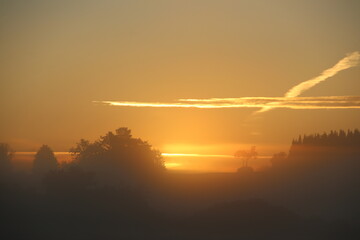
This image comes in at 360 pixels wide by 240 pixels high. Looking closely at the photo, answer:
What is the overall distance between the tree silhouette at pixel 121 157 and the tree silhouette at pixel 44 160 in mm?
3900

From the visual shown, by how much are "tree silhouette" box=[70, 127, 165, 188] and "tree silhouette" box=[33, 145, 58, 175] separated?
3.90 meters

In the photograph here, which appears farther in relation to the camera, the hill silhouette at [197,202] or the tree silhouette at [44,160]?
the tree silhouette at [44,160]

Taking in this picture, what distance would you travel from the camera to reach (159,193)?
295 feet

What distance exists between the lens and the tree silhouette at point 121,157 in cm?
9644

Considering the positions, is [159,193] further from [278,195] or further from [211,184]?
[278,195]

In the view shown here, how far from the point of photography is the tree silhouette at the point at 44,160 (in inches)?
3971

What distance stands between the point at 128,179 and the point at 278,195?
23.1 metres

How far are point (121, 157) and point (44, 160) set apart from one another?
13.6 meters

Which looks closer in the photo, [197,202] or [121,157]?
[197,202]

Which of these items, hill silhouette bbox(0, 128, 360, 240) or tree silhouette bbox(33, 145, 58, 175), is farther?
tree silhouette bbox(33, 145, 58, 175)

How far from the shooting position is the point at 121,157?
101 metres

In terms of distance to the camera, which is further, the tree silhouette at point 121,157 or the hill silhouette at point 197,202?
the tree silhouette at point 121,157

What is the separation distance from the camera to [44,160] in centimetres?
10362

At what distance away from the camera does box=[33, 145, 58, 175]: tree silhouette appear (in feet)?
331
